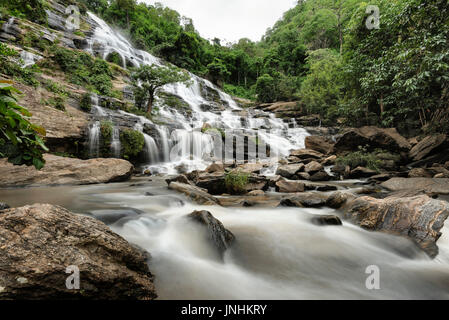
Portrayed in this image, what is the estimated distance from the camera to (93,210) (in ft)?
11.6

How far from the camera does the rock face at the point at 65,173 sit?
556 centimetres

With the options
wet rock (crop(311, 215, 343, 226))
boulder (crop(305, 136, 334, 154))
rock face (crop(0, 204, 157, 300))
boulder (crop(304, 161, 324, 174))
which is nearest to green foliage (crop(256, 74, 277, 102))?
boulder (crop(305, 136, 334, 154))

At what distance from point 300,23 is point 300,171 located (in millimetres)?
53145

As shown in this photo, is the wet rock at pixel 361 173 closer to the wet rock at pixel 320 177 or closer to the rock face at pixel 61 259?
the wet rock at pixel 320 177

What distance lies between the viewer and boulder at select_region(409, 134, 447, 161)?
774cm

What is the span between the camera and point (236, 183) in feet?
18.7

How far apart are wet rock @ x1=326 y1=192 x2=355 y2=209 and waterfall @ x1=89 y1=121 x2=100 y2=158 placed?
875 centimetres

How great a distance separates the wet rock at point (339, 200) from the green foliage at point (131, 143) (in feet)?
27.1

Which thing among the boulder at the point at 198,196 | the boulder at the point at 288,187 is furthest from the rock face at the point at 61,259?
the boulder at the point at 288,187

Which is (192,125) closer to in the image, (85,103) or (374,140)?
(85,103)

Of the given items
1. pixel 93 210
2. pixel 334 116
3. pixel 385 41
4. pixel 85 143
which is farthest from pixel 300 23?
pixel 93 210

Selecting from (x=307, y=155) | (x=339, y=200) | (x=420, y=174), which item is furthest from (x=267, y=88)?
(x=339, y=200)

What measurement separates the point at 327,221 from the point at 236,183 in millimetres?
2698
